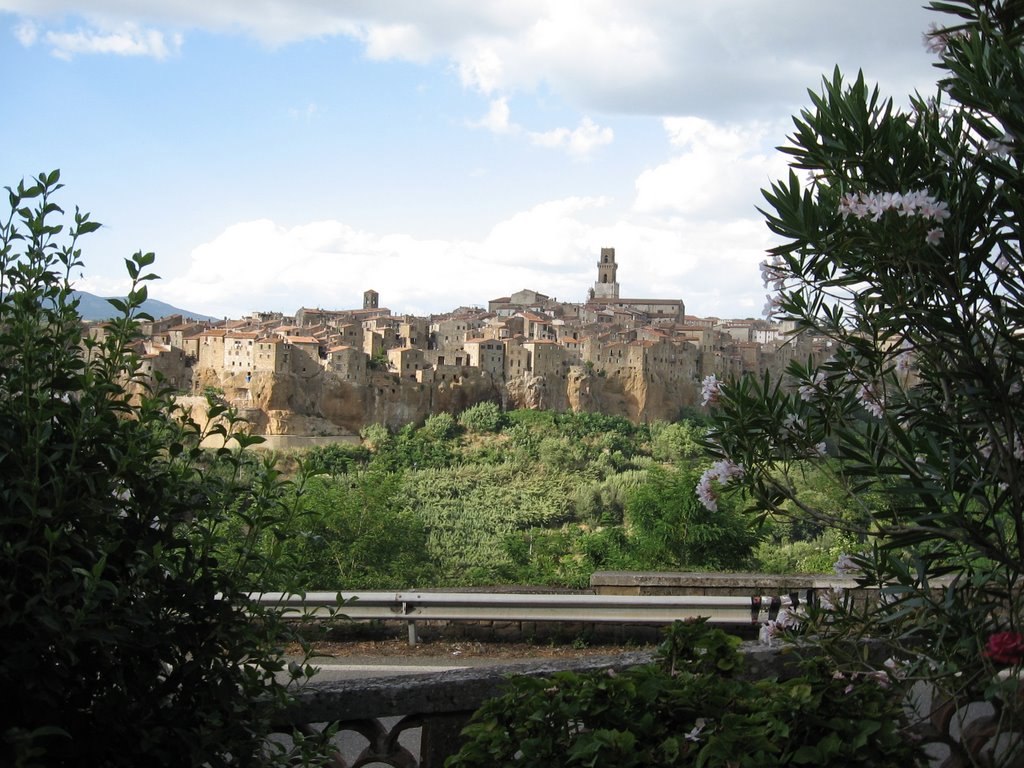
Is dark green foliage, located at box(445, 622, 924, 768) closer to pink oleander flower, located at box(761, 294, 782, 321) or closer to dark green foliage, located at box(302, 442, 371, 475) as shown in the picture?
pink oleander flower, located at box(761, 294, 782, 321)

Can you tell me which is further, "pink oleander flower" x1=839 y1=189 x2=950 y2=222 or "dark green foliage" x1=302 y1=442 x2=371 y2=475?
"dark green foliage" x1=302 y1=442 x2=371 y2=475

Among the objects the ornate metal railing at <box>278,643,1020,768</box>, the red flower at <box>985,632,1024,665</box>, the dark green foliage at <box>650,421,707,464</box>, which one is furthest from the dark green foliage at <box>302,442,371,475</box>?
the red flower at <box>985,632,1024,665</box>

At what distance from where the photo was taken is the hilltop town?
47.8 m

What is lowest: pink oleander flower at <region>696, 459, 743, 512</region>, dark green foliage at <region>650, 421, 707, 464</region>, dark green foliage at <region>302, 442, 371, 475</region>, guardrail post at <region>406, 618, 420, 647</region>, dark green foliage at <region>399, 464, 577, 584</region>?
dark green foliage at <region>399, 464, 577, 584</region>

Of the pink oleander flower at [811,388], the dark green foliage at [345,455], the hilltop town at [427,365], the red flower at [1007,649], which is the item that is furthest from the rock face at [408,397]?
the red flower at [1007,649]

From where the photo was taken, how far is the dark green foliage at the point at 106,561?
2.00 meters

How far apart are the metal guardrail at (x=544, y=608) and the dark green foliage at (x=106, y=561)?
2.92 metres

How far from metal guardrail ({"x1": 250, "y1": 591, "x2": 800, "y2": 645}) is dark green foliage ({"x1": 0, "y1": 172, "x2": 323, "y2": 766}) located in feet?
9.57

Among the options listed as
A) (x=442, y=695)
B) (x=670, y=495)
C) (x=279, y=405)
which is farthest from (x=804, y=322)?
(x=279, y=405)

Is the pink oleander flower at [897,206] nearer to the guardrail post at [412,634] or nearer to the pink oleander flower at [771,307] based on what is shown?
the pink oleander flower at [771,307]

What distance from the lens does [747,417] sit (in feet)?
9.56

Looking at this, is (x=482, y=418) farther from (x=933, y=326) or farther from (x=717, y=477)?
(x=933, y=326)

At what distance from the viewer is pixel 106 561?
2139mm

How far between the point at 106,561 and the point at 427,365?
2024 inches
